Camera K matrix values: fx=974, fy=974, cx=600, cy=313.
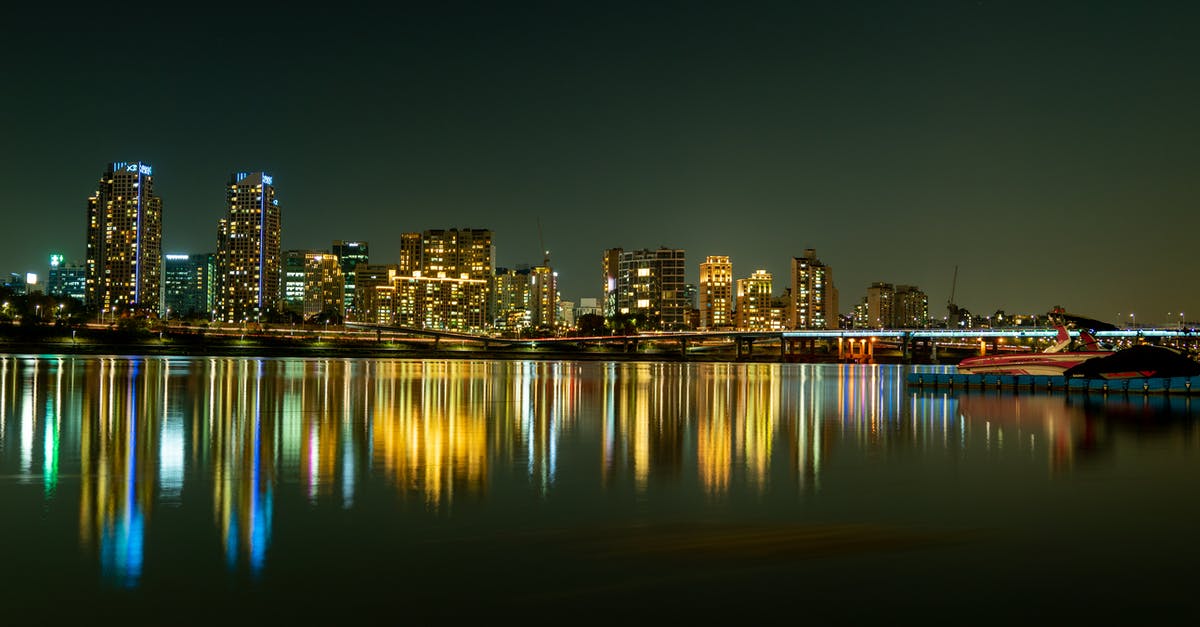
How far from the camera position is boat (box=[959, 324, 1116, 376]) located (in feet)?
190

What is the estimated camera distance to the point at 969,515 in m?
15.0

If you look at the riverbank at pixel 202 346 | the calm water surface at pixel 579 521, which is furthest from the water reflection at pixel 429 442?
the riverbank at pixel 202 346

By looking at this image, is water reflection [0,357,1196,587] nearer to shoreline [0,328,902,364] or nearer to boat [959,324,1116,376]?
boat [959,324,1116,376]

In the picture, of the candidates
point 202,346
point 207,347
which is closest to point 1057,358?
point 207,347

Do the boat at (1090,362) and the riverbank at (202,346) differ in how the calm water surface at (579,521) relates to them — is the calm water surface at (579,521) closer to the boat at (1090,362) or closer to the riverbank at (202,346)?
the boat at (1090,362)

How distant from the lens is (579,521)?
1370 centimetres

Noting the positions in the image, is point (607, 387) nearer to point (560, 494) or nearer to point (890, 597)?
point (560, 494)

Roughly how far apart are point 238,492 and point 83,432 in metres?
10.7

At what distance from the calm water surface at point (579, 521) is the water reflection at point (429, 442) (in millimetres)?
110

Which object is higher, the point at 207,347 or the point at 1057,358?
the point at 1057,358

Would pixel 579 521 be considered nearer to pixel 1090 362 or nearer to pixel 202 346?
pixel 1090 362

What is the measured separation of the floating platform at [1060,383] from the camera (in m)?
47.5

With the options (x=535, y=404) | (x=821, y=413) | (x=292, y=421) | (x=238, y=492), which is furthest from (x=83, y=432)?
(x=821, y=413)

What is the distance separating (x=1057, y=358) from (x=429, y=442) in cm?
4729
